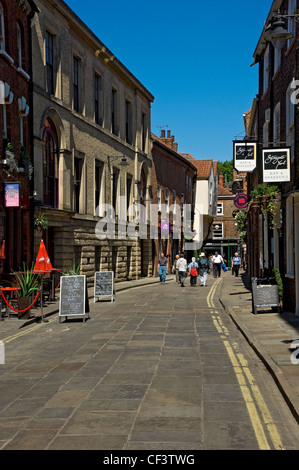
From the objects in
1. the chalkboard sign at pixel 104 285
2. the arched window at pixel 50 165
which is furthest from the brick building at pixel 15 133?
the chalkboard sign at pixel 104 285

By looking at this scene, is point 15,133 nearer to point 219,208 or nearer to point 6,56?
point 6,56

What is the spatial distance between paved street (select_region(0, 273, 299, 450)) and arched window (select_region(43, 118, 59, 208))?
10162 millimetres

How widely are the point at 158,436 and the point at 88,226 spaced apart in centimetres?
2300

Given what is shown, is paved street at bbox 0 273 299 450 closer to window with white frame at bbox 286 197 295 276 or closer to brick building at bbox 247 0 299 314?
brick building at bbox 247 0 299 314

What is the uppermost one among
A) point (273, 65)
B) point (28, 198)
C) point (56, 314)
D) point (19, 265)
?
point (273, 65)

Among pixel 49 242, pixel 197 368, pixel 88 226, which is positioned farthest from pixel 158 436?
pixel 88 226

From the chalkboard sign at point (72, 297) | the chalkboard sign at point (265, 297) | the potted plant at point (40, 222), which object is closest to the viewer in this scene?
the chalkboard sign at point (72, 297)

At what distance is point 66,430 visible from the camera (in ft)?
20.3

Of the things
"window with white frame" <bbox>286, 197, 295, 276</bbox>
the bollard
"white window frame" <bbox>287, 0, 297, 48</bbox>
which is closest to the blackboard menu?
the bollard

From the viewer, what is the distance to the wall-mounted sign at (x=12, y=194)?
18000mm

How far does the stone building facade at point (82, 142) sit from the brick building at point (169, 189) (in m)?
5.13

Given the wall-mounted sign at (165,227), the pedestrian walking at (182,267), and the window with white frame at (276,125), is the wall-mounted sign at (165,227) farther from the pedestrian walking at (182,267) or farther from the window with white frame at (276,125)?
the window with white frame at (276,125)

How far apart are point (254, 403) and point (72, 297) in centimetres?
897
